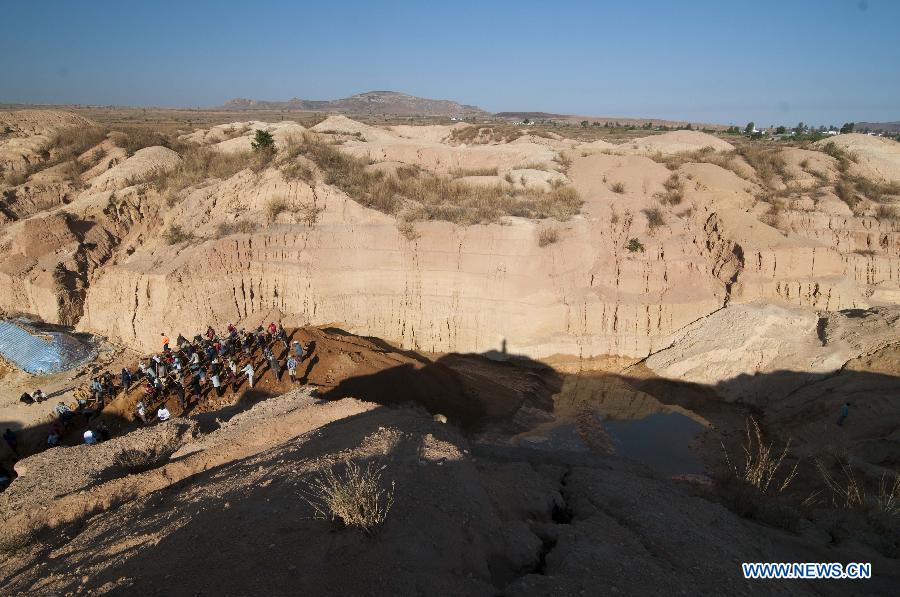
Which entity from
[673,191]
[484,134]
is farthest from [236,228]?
[484,134]

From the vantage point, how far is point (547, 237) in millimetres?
17875

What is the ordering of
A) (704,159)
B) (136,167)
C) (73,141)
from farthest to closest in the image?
(73,141) → (704,159) → (136,167)

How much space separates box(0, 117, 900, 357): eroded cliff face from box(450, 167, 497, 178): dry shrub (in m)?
6.07

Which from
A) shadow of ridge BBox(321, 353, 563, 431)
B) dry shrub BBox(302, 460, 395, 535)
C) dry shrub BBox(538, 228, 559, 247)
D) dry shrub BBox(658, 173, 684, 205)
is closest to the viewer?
dry shrub BBox(302, 460, 395, 535)

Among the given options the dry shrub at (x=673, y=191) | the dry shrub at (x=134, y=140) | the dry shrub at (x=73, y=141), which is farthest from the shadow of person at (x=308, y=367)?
the dry shrub at (x=73, y=141)

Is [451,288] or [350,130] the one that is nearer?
[451,288]

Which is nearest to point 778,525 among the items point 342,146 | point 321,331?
point 321,331

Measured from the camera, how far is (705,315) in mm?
17172

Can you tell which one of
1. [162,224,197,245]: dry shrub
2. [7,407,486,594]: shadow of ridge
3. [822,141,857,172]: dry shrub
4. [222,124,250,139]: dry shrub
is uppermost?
[222,124,250,139]: dry shrub

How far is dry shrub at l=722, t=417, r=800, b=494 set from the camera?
9215mm

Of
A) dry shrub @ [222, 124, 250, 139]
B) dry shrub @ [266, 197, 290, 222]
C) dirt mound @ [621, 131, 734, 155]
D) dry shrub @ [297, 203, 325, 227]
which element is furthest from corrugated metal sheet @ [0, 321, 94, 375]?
dirt mound @ [621, 131, 734, 155]

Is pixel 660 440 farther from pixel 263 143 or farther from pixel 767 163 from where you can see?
pixel 263 143

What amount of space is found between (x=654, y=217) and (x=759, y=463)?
38.8 ft

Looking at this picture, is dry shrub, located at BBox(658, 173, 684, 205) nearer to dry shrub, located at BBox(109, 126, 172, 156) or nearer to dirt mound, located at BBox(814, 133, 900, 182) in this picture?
dirt mound, located at BBox(814, 133, 900, 182)
